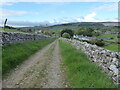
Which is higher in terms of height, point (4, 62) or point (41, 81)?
point (4, 62)

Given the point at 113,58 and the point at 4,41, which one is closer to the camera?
the point at 113,58

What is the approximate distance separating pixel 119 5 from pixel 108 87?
4.04 meters

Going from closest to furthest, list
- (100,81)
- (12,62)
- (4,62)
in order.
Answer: (100,81), (4,62), (12,62)

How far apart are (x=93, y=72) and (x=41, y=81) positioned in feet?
7.95

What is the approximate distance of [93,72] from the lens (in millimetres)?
5727

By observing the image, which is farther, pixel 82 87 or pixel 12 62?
pixel 12 62

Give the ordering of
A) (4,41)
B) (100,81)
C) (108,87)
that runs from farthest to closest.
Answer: (4,41) < (100,81) < (108,87)

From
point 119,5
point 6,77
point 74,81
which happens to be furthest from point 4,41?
point 119,5

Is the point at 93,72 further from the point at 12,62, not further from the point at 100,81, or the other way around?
the point at 12,62

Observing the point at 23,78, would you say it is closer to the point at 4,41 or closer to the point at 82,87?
the point at 82,87

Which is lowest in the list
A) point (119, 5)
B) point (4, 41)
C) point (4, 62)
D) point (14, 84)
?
point (14, 84)

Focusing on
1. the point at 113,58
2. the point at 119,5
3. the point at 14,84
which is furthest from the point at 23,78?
the point at 119,5

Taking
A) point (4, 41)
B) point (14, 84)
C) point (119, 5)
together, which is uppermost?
point (119, 5)

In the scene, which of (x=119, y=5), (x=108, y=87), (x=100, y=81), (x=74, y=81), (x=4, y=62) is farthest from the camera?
(x=4, y=62)
